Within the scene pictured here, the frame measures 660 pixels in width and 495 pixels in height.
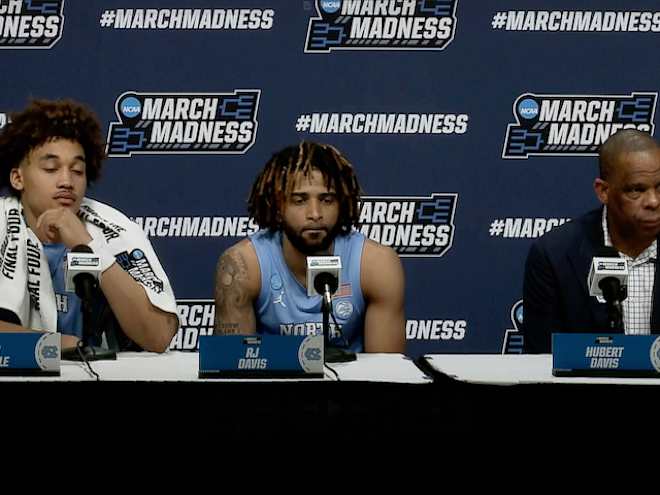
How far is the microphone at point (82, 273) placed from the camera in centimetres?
252

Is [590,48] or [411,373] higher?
[590,48]

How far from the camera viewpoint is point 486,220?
4.24 metres

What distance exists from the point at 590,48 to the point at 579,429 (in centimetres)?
244

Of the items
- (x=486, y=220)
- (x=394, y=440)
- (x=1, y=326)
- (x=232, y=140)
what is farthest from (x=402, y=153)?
(x=394, y=440)

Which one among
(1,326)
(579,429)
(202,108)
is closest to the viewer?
(579,429)

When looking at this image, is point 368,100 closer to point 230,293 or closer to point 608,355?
point 230,293

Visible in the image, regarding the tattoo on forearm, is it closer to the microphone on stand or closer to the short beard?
the short beard

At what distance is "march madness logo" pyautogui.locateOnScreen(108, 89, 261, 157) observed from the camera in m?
4.20

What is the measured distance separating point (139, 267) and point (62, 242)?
0.26m

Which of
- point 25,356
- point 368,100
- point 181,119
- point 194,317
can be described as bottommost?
point 25,356

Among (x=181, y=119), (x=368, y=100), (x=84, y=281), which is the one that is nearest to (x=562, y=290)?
(x=368, y=100)

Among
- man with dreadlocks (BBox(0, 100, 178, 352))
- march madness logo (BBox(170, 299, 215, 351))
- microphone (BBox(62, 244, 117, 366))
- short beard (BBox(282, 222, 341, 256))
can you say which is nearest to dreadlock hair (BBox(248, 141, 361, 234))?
short beard (BBox(282, 222, 341, 256))

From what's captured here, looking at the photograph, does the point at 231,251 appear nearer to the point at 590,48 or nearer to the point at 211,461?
the point at 211,461

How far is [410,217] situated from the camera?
4.23m
